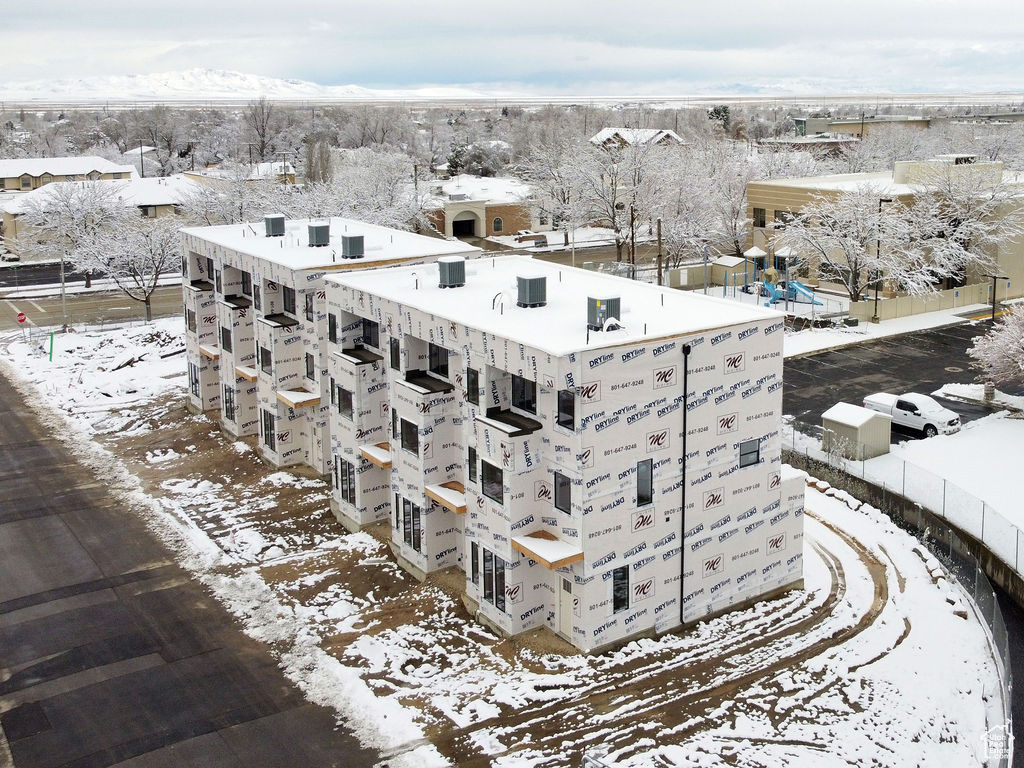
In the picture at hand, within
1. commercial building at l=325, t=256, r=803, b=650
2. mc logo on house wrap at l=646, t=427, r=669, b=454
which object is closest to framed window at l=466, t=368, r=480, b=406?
commercial building at l=325, t=256, r=803, b=650

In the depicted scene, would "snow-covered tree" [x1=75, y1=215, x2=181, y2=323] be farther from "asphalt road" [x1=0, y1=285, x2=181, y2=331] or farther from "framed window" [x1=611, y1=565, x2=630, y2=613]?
"framed window" [x1=611, y1=565, x2=630, y2=613]

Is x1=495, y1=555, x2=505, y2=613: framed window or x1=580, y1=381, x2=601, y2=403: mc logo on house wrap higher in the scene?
x1=580, y1=381, x2=601, y2=403: mc logo on house wrap

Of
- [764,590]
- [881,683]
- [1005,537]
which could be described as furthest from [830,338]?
[881,683]

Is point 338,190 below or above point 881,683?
above

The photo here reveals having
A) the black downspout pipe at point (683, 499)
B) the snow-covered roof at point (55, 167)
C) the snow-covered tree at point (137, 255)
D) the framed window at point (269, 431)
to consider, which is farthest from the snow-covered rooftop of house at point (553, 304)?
the snow-covered roof at point (55, 167)

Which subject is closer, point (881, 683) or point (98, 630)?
point (881, 683)

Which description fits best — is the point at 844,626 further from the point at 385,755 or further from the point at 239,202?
the point at 239,202
